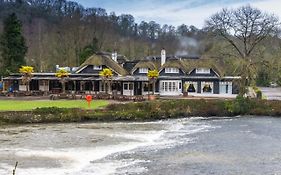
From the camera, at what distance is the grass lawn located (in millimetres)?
36688

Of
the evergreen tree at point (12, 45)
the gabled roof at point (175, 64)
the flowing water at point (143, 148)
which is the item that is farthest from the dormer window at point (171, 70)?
the evergreen tree at point (12, 45)

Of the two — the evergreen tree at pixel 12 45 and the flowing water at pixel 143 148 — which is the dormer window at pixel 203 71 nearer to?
the flowing water at pixel 143 148

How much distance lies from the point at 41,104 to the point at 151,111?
9.25m

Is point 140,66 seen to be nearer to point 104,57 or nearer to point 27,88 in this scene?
point 104,57

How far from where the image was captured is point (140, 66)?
51.4 m

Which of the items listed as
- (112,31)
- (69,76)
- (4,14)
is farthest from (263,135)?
(4,14)

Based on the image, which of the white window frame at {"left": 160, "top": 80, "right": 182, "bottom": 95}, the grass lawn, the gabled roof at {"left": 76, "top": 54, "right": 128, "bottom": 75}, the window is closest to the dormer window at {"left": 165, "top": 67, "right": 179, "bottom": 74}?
the window

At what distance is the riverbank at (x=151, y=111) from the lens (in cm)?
3431

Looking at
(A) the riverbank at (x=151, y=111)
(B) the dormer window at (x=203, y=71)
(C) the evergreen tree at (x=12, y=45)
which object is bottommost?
(A) the riverbank at (x=151, y=111)

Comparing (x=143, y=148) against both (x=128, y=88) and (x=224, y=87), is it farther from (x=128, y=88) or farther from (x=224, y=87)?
(x=224, y=87)

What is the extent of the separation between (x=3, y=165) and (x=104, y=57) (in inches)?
1316

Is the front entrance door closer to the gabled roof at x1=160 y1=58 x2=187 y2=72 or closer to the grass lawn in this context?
the gabled roof at x1=160 y1=58 x2=187 y2=72

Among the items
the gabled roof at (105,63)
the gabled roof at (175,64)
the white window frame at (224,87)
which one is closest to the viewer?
the white window frame at (224,87)

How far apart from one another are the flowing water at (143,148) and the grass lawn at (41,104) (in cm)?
495
